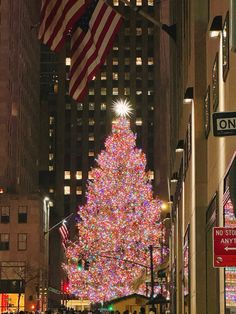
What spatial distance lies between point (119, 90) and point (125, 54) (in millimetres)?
7641

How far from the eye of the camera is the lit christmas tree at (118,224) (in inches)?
2872

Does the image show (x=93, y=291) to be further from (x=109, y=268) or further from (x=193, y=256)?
(x=193, y=256)

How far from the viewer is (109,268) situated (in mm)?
75625

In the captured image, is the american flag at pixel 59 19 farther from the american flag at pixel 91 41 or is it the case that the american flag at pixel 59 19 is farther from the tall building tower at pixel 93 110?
the tall building tower at pixel 93 110

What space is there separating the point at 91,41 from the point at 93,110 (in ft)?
513

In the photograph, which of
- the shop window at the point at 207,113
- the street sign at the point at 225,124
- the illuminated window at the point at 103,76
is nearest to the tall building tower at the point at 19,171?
the illuminated window at the point at 103,76

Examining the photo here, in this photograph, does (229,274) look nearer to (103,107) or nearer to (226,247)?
(226,247)

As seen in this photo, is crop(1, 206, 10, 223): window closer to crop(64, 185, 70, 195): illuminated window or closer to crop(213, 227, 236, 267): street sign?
crop(64, 185, 70, 195): illuminated window

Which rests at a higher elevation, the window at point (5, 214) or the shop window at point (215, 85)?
the window at point (5, 214)

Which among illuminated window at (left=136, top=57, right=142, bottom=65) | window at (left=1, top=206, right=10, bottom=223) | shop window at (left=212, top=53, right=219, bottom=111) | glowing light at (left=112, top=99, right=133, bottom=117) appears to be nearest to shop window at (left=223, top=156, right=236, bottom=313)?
shop window at (left=212, top=53, right=219, bottom=111)

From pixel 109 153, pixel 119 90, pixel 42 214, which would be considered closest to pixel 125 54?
pixel 119 90

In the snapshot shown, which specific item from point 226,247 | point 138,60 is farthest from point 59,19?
point 138,60

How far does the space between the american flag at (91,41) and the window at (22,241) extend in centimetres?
8155

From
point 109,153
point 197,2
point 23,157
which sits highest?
point 23,157
